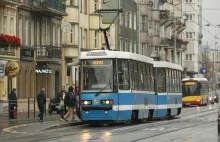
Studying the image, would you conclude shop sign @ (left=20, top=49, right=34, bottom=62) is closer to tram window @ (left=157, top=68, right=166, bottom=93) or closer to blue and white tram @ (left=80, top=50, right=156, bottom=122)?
tram window @ (left=157, top=68, right=166, bottom=93)

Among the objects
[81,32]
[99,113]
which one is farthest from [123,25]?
[99,113]

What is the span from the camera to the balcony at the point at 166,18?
A: 317 ft

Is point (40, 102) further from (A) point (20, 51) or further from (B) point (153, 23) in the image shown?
(B) point (153, 23)

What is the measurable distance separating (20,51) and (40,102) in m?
13.7

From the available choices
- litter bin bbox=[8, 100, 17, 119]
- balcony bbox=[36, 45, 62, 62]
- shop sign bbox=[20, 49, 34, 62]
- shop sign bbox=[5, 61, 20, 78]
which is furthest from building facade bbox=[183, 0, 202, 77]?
A: litter bin bbox=[8, 100, 17, 119]

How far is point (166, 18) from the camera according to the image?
97938 mm

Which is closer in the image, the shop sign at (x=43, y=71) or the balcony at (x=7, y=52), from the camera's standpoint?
the balcony at (x=7, y=52)

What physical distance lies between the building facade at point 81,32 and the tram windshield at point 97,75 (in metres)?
26.3

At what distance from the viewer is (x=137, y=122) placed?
129ft

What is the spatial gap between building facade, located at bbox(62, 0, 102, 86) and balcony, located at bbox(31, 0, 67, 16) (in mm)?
1484

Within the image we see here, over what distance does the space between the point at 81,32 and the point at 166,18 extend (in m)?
32.1

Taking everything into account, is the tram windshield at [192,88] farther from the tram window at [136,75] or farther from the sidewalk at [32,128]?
the sidewalk at [32,128]

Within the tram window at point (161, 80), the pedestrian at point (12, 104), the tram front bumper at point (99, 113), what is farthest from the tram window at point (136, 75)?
the pedestrian at point (12, 104)

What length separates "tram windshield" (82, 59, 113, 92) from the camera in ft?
111
